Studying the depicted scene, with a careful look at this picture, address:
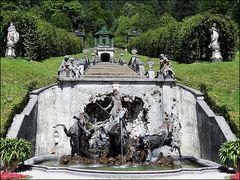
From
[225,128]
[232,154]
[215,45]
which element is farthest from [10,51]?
[232,154]

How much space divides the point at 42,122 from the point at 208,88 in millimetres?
13031

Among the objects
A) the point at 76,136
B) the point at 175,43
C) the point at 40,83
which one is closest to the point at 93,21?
the point at 175,43

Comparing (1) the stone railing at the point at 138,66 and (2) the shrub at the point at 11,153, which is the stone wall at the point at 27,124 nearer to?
(2) the shrub at the point at 11,153

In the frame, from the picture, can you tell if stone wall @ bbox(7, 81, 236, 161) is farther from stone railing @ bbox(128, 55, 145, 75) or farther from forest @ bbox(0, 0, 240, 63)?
forest @ bbox(0, 0, 240, 63)

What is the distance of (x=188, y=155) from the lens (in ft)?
85.5

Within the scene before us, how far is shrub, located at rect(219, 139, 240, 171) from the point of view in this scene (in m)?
17.3

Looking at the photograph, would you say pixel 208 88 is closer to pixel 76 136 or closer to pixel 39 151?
pixel 76 136

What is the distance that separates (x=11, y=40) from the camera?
132ft

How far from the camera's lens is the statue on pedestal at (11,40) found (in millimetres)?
39969

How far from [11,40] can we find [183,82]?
66.9 ft

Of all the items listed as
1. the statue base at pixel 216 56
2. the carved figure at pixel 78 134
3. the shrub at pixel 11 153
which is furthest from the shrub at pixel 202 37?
the shrub at pixel 11 153

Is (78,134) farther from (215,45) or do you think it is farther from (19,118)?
(215,45)

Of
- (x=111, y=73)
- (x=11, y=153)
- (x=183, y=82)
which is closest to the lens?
(x=11, y=153)

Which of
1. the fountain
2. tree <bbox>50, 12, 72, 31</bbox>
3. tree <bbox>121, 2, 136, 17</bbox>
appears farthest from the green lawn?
tree <bbox>121, 2, 136, 17</bbox>
